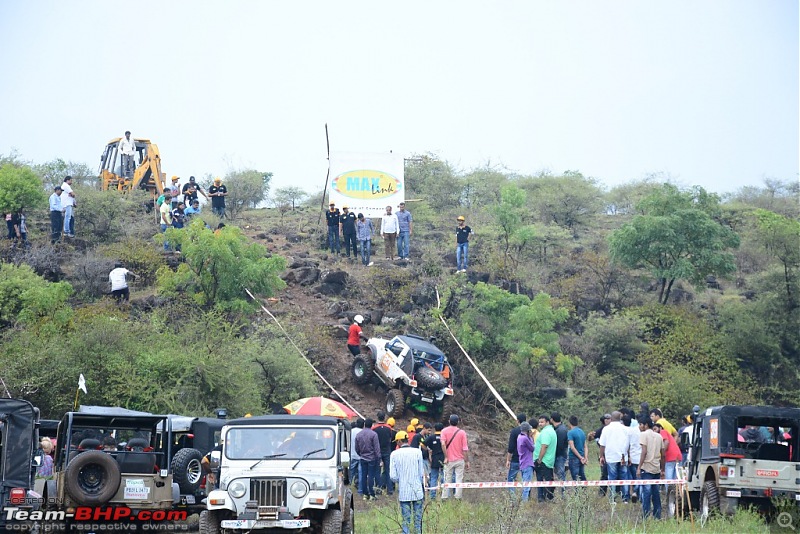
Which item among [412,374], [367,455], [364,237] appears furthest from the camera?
[364,237]

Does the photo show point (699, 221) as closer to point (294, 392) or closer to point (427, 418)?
point (427, 418)

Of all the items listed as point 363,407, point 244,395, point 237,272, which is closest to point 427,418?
point 363,407

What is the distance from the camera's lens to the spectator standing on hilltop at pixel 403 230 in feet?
121

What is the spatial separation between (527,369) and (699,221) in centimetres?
968

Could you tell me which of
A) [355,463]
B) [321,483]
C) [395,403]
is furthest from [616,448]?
[395,403]

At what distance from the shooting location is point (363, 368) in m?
27.2

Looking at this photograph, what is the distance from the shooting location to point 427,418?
26656 mm

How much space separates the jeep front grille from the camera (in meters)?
13.1

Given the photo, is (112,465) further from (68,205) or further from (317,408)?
(68,205)

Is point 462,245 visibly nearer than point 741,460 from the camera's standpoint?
No

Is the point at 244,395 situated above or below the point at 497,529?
above

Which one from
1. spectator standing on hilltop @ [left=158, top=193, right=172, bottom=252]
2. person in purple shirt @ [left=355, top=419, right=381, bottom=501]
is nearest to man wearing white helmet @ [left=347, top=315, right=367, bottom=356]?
person in purple shirt @ [left=355, top=419, right=381, bottom=501]

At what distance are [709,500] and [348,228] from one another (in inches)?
915

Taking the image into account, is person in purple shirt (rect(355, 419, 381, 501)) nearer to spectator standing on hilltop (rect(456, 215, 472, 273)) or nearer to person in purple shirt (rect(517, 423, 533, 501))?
person in purple shirt (rect(517, 423, 533, 501))
